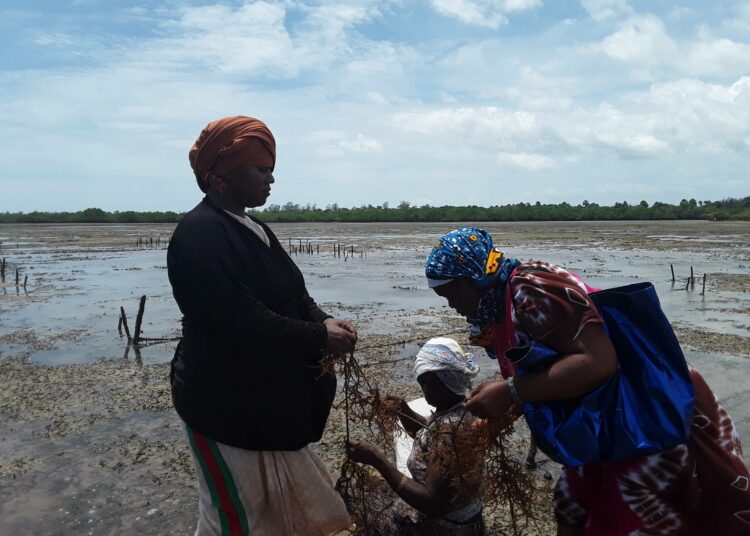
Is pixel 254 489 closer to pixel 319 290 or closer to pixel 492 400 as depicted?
pixel 492 400

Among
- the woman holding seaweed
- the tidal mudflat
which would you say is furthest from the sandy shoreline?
the woman holding seaweed

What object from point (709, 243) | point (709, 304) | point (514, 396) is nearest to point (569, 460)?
point (514, 396)

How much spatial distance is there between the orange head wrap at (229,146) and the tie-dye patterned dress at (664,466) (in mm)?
1205

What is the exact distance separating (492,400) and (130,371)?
26.5ft

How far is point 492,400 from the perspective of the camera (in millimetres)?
1929

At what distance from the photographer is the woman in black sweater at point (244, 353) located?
2229mm

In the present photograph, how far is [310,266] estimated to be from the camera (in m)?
26.8

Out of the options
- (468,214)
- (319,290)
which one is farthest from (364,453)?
(468,214)

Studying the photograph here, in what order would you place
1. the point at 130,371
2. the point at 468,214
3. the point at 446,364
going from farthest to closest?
the point at 468,214 < the point at 130,371 < the point at 446,364

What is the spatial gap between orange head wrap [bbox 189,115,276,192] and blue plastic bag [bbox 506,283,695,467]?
1.35 m

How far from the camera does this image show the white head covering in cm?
291

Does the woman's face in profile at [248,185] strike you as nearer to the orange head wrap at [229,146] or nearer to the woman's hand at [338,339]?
the orange head wrap at [229,146]

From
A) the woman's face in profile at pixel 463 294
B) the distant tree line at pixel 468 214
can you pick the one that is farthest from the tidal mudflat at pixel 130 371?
the distant tree line at pixel 468 214

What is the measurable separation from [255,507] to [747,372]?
320 inches
